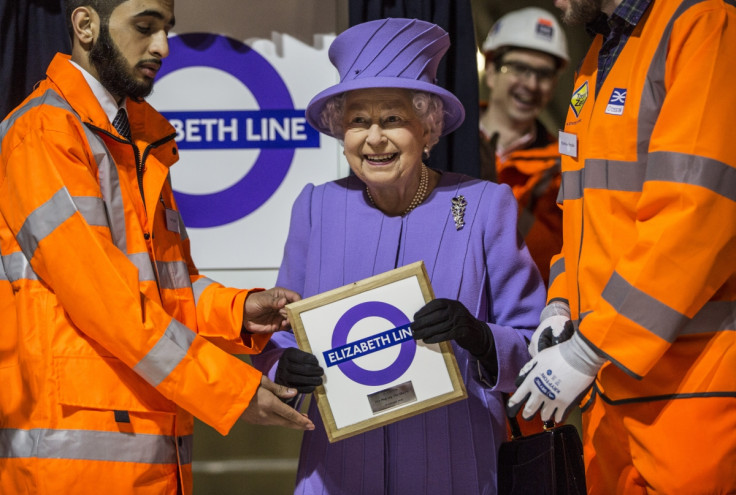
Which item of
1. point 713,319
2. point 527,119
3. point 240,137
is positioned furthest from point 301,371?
point 527,119

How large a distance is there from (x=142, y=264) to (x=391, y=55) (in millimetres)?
865

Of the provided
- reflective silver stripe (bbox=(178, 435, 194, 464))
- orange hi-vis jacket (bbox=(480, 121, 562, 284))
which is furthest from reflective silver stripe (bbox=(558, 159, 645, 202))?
orange hi-vis jacket (bbox=(480, 121, 562, 284))

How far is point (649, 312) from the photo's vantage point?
5.15 ft

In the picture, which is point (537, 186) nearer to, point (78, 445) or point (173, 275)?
point (173, 275)

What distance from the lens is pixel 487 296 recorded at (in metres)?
2.23

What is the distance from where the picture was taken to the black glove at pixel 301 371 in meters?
1.95

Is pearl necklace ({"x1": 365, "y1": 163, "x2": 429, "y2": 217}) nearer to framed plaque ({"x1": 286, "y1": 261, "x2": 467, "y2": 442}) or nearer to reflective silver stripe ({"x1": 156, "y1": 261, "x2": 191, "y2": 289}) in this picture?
framed plaque ({"x1": 286, "y1": 261, "x2": 467, "y2": 442})

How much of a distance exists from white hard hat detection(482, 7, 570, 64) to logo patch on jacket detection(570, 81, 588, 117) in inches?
65.8

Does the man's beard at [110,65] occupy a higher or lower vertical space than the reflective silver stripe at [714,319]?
higher

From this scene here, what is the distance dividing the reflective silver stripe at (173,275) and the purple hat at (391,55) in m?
0.61

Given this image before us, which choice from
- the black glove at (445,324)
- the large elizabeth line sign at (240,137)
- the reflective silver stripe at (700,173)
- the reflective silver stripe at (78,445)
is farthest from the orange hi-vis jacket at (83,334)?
the large elizabeth line sign at (240,137)

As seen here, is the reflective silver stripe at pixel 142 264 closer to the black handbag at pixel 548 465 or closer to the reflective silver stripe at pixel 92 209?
the reflective silver stripe at pixel 92 209

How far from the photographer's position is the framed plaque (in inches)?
75.7

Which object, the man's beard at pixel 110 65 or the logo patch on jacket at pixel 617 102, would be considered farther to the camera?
the man's beard at pixel 110 65
